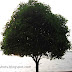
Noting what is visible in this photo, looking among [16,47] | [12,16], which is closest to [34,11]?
[12,16]

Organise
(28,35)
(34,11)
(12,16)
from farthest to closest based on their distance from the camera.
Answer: (12,16) → (34,11) → (28,35)

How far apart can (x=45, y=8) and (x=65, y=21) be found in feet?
15.6

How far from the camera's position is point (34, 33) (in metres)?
20.5

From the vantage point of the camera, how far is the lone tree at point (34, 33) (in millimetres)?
20469

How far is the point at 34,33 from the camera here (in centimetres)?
2055

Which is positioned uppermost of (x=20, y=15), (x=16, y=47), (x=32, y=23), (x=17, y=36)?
(x=20, y=15)

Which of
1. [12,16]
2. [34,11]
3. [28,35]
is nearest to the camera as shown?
[28,35]

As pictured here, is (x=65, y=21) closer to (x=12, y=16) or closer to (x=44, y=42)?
(x=44, y=42)

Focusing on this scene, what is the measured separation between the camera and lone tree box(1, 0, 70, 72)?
20.5m

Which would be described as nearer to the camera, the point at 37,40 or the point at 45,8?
the point at 37,40

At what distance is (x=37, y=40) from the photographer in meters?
20.6

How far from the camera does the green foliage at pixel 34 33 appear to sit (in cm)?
2047

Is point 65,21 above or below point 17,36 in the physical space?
above

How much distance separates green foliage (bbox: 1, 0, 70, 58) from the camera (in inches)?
806
